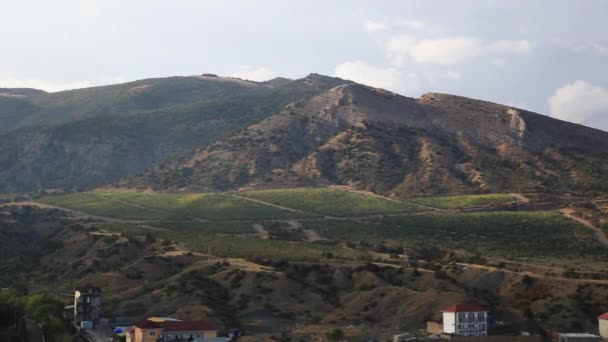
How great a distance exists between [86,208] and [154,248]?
57153mm

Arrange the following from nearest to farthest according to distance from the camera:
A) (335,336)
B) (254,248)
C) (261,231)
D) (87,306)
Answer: (335,336)
(87,306)
(254,248)
(261,231)

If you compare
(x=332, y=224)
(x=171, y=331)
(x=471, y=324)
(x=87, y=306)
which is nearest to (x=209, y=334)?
(x=171, y=331)

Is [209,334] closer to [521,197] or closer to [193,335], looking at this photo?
[193,335]

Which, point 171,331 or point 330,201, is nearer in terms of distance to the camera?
point 171,331

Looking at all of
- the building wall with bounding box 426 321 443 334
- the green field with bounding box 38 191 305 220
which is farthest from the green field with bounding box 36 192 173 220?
the building wall with bounding box 426 321 443 334

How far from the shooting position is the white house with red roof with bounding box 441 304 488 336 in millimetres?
92188

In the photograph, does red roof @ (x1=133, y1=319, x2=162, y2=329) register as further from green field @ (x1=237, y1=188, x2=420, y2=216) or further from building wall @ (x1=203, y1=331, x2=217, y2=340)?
green field @ (x1=237, y1=188, x2=420, y2=216)

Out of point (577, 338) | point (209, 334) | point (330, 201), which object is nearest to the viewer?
point (209, 334)

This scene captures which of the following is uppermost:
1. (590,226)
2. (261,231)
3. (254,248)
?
(590,226)

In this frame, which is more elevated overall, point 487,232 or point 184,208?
point 184,208

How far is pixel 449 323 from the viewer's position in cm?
9312

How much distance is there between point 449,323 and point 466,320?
1.71m

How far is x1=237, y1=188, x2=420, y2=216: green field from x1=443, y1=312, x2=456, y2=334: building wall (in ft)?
250

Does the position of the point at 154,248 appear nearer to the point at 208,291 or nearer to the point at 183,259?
the point at 183,259
